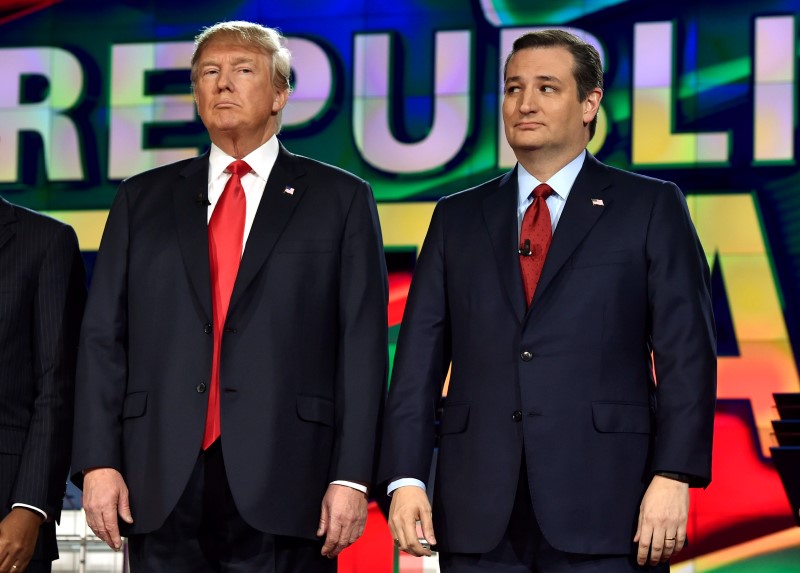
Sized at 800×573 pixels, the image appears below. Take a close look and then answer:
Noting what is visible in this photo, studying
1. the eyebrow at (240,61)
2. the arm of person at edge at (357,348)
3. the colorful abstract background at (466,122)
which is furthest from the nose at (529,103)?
the colorful abstract background at (466,122)

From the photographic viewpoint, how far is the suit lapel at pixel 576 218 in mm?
2754

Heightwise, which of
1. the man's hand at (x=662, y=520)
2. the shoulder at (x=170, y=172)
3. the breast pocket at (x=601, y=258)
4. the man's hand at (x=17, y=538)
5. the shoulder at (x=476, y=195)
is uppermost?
the shoulder at (x=170, y=172)

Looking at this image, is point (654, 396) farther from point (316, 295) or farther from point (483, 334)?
point (316, 295)

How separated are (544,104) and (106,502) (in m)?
1.34

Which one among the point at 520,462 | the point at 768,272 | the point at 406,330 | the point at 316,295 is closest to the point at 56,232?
the point at 316,295

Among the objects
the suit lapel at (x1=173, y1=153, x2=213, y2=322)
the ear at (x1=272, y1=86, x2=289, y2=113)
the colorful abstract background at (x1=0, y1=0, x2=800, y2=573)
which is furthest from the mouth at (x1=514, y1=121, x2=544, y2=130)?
the colorful abstract background at (x1=0, y1=0, x2=800, y2=573)

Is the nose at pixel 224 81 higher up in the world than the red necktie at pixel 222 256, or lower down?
higher up

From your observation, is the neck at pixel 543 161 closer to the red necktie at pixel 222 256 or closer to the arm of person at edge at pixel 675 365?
the arm of person at edge at pixel 675 365

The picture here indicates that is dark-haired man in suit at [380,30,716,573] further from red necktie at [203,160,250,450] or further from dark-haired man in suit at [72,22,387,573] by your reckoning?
red necktie at [203,160,250,450]

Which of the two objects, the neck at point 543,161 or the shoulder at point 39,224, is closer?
the neck at point 543,161

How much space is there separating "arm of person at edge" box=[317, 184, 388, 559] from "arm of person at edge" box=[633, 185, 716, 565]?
0.63 meters

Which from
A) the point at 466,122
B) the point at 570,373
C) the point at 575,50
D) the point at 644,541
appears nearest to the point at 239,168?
the point at 575,50

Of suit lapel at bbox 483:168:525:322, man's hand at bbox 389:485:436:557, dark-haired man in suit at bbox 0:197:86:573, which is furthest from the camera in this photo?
dark-haired man in suit at bbox 0:197:86:573

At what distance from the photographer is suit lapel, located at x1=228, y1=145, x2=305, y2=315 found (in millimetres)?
2906
